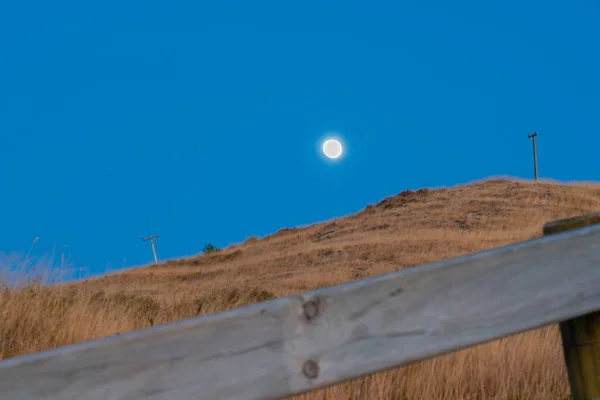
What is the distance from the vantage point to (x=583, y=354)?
1984 millimetres

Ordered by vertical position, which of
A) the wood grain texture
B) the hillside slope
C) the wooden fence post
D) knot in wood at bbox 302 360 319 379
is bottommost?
the wooden fence post

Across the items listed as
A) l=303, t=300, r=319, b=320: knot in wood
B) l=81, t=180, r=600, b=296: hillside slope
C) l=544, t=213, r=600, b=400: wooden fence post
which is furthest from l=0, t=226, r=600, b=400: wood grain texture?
l=81, t=180, r=600, b=296: hillside slope

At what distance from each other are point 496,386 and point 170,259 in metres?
36.6

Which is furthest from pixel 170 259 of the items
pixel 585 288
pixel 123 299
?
pixel 585 288

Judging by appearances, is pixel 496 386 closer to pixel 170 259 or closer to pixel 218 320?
pixel 218 320

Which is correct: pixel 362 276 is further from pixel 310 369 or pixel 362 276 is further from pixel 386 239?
pixel 310 369

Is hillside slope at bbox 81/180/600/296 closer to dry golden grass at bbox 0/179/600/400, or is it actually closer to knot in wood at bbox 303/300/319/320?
dry golden grass at bbox 0/179/600/400

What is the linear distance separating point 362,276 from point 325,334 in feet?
54.6

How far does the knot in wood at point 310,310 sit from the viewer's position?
5.15 feet

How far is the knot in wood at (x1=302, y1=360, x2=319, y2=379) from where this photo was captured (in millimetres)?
1562

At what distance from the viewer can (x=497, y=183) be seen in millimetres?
39031

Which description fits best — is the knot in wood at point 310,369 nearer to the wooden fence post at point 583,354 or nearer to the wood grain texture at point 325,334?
the wood grain texture at point 325,334

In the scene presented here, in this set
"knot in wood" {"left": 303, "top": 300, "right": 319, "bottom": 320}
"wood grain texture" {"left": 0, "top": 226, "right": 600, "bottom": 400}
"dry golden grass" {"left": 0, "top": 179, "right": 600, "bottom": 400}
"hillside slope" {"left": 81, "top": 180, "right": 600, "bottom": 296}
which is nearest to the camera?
"wood grain texture" {"left": 0, "top": 226, "right": 600, "bottom": 400}

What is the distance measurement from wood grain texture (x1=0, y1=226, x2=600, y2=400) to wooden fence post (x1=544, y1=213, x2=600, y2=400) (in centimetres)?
15
